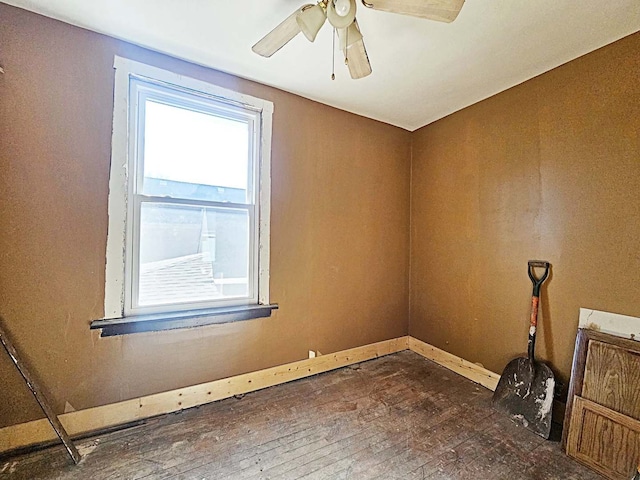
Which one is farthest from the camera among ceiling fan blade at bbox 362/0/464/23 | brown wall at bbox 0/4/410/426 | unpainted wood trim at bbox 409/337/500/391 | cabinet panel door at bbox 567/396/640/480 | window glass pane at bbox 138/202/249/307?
unpainted wood trim at bbox 409/337/500/391

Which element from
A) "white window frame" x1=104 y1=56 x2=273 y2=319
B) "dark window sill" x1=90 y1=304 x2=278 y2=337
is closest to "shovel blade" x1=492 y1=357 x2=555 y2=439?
"dark window sill" x1=90 y1=304 x2=278 y2=337

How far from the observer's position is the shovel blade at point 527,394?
6.49 ft

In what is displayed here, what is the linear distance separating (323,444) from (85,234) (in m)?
2.03

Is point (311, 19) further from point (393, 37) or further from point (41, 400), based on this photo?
point (41, 400)

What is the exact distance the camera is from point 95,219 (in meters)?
1.92

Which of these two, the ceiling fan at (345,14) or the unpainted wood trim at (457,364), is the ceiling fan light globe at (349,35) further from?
the unpainted wood trim at (457,364)

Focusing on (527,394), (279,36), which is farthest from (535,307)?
(279,36)

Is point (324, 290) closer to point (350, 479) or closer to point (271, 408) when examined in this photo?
point (271, 408)

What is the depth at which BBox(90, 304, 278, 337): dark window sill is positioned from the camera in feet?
6.37

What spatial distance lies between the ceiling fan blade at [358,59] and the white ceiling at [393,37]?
0.78ft

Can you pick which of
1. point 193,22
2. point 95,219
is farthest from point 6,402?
point 193,22

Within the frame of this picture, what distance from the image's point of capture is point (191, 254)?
2.27 metres

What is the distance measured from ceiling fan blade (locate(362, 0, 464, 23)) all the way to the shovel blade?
233cm

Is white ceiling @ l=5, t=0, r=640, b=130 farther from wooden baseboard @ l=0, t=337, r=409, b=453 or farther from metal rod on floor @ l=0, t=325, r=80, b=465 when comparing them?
wooden baseboard @ l=0, t=337, r=409, b=453
